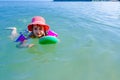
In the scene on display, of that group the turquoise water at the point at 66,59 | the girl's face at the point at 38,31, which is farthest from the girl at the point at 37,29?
the turquoise water at the point at 66,59

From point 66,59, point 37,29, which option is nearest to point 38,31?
point 37,29

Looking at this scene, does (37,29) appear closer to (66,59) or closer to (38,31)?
(38,31)

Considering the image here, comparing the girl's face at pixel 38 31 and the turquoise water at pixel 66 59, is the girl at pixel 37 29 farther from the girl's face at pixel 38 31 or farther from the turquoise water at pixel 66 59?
the turquoise water at pixel 66 59

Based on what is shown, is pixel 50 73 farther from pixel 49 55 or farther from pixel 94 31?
pixel 94 31

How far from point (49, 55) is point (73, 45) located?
1.12 metres

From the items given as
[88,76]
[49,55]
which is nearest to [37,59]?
[49,55]

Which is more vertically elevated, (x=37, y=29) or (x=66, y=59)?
(x=37, y=29)

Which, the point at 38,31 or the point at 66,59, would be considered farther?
the point at 38,31

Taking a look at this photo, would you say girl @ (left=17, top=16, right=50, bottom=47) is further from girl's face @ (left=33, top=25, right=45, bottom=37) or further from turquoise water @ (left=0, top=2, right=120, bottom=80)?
turquoise water @ (left=0, top=2, right=120, bottom=80)

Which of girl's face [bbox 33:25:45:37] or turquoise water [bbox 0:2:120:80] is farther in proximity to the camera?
girl's face [bbox 33:25:45:37]

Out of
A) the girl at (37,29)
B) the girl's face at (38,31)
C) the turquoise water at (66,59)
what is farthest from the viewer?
the girl's face at (38,31)

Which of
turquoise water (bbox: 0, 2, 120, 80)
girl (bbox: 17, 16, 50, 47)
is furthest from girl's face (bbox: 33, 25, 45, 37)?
turquoise water (bbox: 0, 2, 120, 80)

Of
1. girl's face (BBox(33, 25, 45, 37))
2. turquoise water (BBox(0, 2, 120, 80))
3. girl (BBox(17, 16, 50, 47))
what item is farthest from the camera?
girl's face (BBox(33, 25, 45, 37))

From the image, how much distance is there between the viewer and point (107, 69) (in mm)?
4340
